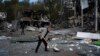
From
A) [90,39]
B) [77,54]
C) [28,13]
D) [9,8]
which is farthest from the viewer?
[9,8]

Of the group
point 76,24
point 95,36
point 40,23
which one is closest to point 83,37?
point 95,36

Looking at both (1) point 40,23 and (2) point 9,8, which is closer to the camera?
(1) point 40,23

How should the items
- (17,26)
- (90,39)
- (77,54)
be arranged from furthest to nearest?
(17,26)
(90,39)
(77,54)

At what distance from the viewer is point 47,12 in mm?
46594

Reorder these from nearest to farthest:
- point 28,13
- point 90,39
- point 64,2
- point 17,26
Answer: point 90,39 → point 17,26 → point 28,13 → point 64,2

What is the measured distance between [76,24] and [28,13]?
9.27 meters

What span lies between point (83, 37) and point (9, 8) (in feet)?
113

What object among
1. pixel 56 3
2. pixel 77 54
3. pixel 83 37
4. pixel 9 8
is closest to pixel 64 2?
pixel 56 3

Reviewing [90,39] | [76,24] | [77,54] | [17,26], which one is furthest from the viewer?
[17,26]

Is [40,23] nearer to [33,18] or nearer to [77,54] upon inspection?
[33,18]

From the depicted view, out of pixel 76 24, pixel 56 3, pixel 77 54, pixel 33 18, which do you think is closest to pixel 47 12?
pixel 56 3

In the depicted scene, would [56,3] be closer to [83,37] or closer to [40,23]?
[40,23]

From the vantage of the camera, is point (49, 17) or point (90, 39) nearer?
point (90, 39)

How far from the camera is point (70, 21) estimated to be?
35.3 metres
